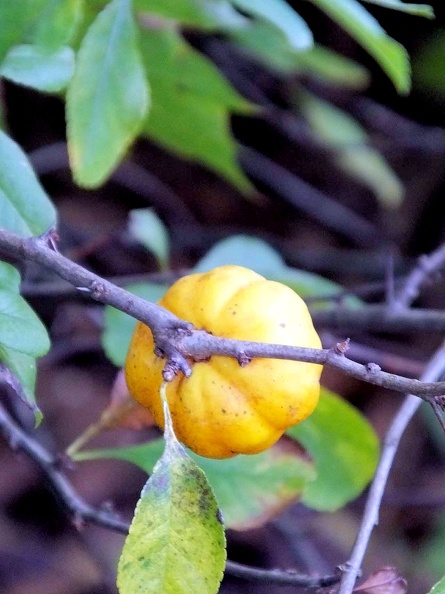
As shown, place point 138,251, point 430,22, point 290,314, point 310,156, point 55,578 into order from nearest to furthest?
point 290,314 < point 55,578 < point 138,251 < point 430,22 < point 310,156

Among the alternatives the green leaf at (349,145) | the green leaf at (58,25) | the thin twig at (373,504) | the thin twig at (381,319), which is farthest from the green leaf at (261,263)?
the green leaf at (349,145)

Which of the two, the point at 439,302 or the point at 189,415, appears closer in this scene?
the point at 189,415

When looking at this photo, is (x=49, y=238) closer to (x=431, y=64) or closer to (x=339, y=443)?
(x=339, y=443)

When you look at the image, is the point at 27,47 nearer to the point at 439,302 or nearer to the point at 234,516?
the point at 234,516

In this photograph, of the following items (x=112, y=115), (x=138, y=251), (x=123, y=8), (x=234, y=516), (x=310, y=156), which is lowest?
(x=138, y=251)

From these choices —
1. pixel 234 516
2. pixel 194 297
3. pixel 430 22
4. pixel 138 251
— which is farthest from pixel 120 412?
pixel 430 22

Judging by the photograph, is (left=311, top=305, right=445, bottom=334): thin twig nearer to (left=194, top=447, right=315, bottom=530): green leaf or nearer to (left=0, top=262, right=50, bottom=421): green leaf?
(left=194, top=447, right=315, bottom=530): green leaf
